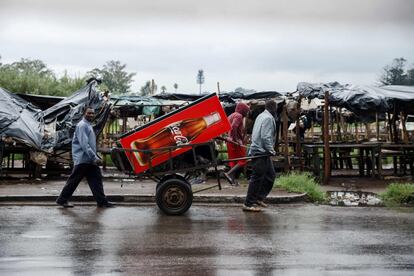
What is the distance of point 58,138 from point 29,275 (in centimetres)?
1017

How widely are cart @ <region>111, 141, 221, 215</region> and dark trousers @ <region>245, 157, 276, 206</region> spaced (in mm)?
714

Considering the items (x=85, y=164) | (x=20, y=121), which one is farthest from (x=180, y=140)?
(x=20, y=121)

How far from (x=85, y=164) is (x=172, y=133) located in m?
1.86

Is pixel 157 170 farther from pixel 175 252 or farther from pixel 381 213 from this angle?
pixel 381 213

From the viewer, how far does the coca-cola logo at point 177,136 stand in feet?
33.7

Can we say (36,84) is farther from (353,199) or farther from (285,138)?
(353,199)

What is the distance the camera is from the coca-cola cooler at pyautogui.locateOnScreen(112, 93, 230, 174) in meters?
10.2

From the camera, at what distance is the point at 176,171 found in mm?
10344

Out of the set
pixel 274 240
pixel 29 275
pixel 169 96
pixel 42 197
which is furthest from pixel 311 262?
pixel 169 96

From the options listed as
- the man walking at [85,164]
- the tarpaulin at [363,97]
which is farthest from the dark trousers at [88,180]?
the tarpaulin at [363,97]

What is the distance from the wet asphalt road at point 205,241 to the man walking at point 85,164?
0.27 metres

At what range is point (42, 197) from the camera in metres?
11.7

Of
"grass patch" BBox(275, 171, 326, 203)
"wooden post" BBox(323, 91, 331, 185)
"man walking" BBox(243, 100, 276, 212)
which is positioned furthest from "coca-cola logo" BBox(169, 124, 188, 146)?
"wooden post" BBox(323, 91, 331, 185)

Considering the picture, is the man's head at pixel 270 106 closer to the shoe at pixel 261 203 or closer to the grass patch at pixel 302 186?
the shoe at pixel 261 203
